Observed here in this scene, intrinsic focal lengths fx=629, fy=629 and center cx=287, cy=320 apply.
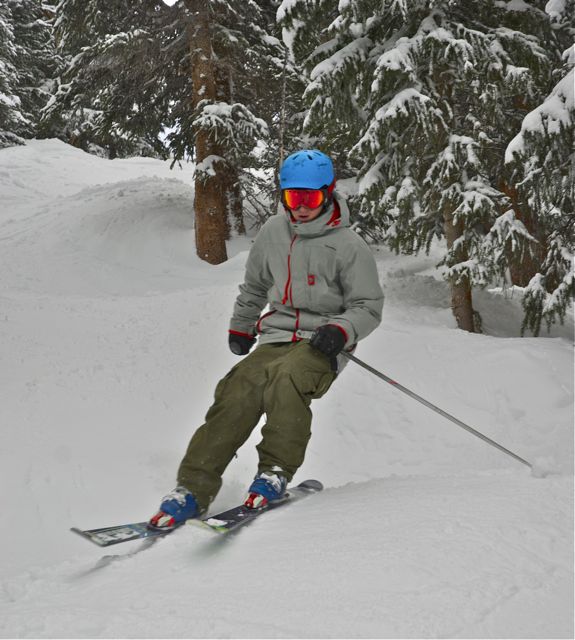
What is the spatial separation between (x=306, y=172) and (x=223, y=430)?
170 cm

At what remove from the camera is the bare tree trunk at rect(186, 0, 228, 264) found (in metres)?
11.9

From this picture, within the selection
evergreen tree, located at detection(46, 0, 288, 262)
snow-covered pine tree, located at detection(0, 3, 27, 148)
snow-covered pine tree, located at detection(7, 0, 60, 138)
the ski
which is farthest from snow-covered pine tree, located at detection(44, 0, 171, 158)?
snow-covered pine tree, located at detection(7, 0, 60, 138)

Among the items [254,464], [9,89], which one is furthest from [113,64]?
[254,464]

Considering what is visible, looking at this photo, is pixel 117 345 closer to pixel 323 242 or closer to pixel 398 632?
pixel 323 242

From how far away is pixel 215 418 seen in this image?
3842 mm

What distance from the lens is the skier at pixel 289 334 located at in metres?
3.73

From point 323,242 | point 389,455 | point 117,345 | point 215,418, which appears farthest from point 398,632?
point 117,345

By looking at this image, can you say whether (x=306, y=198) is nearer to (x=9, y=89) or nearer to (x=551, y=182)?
(x=551, y=182)

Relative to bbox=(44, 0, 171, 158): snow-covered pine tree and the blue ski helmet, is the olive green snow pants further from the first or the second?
bbox=(44, 0, 171, 158): snow-covered pine tree

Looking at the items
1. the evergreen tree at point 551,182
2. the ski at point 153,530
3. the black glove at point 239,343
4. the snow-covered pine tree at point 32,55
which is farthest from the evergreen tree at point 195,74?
the snow-covered pine tree at point 32,55

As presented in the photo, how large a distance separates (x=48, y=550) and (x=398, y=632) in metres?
2.97

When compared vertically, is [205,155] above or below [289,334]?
below

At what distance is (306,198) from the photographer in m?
4.05

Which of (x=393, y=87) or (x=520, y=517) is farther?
(x=393, y=87)
